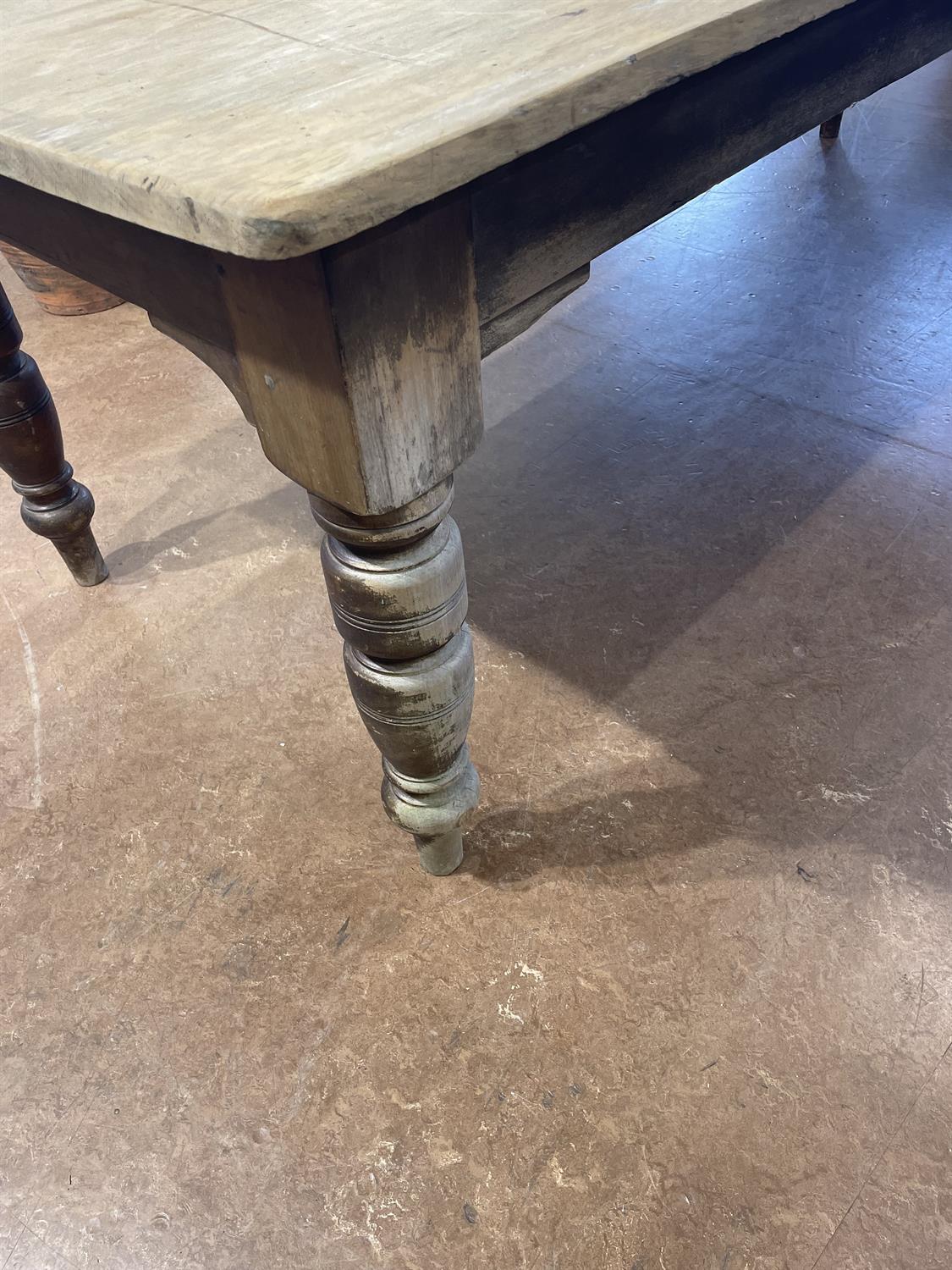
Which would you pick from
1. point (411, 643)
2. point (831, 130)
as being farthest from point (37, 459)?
point (831, 130)

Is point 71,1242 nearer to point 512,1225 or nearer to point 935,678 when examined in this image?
point 512,1225

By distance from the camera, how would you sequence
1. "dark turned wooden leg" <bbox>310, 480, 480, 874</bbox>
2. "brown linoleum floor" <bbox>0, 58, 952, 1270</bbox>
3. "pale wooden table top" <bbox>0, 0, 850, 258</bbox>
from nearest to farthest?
"pale wooden table top" <bbox>0, 0, 850, 258</bbox> → "dark turned wooden leg" <bbox>310, 480, 480, 874</bbox> → "brown linoleum floor" <bbox>0, 58, 952, 1270</bbox>

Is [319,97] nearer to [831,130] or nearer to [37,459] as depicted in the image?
[37,459]

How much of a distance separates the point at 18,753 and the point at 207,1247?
0.65 m

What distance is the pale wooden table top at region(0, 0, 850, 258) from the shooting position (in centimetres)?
43

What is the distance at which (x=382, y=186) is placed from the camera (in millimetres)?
426

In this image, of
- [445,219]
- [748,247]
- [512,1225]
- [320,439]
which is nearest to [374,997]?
[512,1225]

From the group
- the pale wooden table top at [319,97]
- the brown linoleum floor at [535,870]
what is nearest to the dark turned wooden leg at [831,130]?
Result: the brown linoleum floor at [535,870]

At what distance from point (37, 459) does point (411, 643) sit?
75 centimetres

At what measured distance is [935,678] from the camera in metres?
1.15

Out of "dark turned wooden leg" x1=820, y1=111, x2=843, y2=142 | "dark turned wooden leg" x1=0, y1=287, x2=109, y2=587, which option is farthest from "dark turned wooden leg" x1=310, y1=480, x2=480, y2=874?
"dark turned wooden leg" x1=820, y1=111, x2=843, y2=142

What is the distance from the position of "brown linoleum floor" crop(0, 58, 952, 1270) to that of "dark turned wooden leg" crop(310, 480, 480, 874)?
0.18m

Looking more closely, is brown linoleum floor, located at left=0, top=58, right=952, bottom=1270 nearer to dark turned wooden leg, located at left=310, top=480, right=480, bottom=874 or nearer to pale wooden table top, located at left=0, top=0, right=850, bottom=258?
dark turned wooden leg, located at left=310, top=480, right=480, bottom=874

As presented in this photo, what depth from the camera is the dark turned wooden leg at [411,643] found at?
0.65 meters
